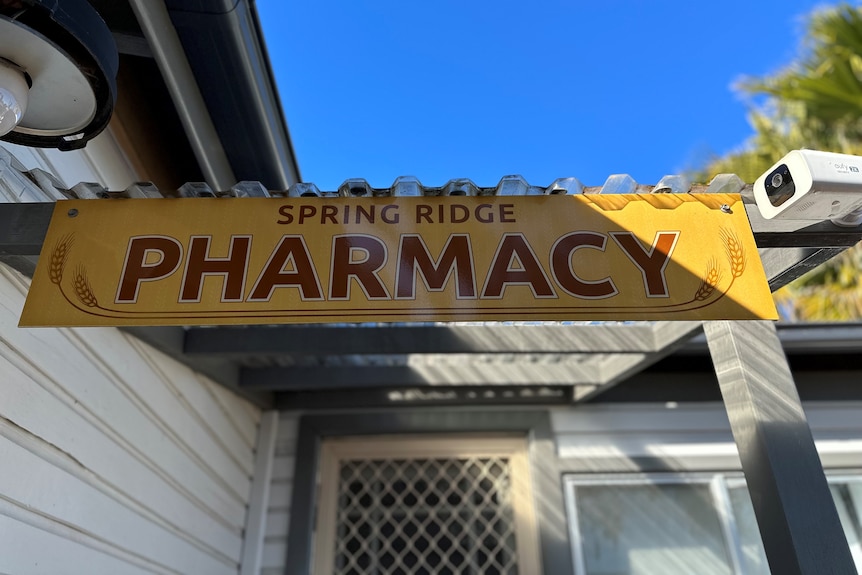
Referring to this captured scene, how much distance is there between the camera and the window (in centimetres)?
313

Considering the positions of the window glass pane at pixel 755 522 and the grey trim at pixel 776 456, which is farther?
the window glass pane at pixel 755 522

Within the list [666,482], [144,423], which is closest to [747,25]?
[666,482]

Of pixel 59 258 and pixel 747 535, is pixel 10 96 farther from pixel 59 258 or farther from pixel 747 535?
pixel 747 535

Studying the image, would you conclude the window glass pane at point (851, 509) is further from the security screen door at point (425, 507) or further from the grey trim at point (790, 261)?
the grey trim at point (790, 261)

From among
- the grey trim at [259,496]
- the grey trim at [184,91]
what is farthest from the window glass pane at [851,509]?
the grey trim at [184,91]

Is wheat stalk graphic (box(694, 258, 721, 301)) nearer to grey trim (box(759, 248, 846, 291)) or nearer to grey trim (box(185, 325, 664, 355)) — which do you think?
grey trim (box(759, 248, 846, 291))

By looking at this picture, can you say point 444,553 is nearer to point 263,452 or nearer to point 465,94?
point 263,452

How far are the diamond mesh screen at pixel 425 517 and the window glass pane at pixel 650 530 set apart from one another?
1.51ft

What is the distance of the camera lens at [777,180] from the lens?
55.9 inches

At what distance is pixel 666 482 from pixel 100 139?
131 inches

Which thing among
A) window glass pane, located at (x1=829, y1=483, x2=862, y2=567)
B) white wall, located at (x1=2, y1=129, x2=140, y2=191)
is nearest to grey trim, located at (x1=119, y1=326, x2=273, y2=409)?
white wall, located at (x1=2, y1=129, x2=140, y2=191)

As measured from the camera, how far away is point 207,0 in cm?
189

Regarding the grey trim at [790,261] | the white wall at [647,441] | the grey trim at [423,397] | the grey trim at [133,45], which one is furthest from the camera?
the grey trim at [423,397]

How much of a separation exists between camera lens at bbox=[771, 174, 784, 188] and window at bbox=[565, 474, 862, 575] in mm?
2303
